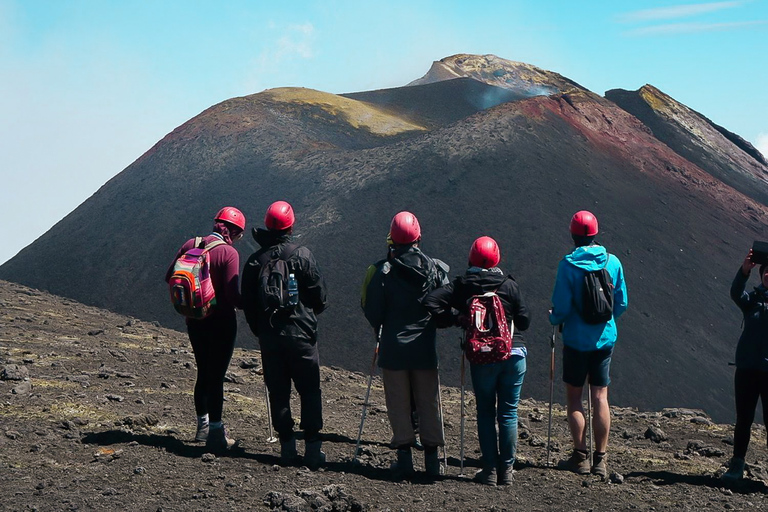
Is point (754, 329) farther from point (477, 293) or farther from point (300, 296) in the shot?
point (300, 296)

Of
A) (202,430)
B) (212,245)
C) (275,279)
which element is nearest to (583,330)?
(275,279)

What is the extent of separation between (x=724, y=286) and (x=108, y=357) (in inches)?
738

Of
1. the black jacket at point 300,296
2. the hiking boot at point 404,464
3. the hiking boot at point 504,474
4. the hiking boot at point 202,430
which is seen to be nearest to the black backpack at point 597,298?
the hiking boot at point 504,474

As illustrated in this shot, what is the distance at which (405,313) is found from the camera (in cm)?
700

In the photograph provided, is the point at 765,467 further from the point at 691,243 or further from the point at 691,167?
the point at 691,167

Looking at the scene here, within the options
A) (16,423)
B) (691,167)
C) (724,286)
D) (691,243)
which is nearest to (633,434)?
(16,423)

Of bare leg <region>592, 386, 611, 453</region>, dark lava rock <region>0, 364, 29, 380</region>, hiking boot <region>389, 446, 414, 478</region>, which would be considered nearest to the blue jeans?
hiking boot <region>389, 446, 414, 478</region>

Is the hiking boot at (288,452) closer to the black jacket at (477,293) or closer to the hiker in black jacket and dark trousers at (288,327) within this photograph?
the hiker in black jacket and dark trousers at (288,327)

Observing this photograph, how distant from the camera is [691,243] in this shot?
2748 cm

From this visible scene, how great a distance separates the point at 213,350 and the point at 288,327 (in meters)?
0.85

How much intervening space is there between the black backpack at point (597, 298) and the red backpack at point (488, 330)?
36.7 inches

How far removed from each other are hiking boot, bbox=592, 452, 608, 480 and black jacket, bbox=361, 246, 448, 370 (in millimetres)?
1936

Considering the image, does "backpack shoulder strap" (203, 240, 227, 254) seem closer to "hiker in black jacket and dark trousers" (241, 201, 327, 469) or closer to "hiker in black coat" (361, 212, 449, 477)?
"hiker in black jacket and dark trousers" (241, 201, 327, 469)

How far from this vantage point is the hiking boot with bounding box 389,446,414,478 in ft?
23.7
